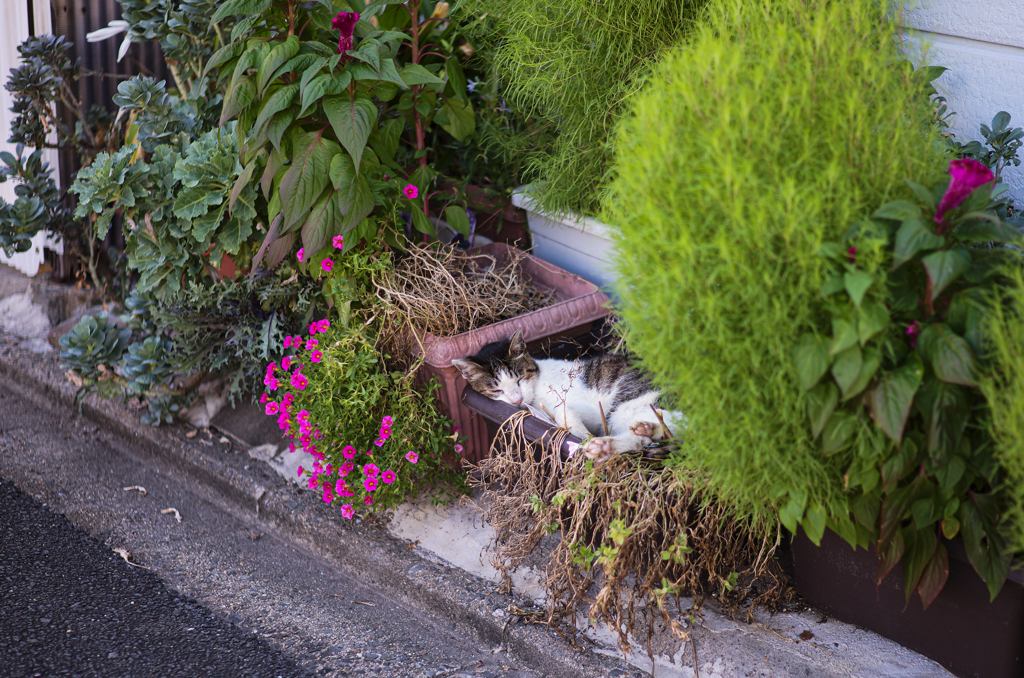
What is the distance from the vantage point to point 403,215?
2525 millimetres

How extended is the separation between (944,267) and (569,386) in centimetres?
113

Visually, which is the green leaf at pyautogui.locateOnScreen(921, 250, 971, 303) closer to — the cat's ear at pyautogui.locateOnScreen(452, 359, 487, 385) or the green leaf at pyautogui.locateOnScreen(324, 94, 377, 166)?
the cat's ear at pyautogui.locateOnScreen(452, 359, 487, 385)

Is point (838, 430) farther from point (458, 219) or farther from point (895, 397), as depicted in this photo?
point (458, 219)

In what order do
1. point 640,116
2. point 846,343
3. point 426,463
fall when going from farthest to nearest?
point 426,463, point 640,116, point 846,343

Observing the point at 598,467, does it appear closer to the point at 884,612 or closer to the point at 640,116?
the point at 884,612

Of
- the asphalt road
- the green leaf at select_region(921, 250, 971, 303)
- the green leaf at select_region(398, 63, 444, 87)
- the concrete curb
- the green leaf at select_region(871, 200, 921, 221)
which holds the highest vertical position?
the green leaf at select_region(398, 63, 444, 87)

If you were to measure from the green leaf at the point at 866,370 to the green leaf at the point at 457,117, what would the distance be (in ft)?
5.31

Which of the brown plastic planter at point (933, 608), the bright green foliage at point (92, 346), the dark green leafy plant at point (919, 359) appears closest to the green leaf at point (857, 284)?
the dark green leafy plant at point (919, 359)

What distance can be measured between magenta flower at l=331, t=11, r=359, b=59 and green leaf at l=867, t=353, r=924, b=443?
1.57 metres

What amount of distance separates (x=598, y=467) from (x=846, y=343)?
2.32 feet

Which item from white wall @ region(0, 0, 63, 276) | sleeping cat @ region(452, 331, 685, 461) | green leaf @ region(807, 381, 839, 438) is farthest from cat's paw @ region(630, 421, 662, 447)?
white wall @ region(0, 0, 63, 276)

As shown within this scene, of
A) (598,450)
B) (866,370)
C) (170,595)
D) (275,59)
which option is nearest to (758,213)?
(866,370)

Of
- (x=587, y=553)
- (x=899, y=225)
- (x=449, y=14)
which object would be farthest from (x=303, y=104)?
(x=899, y=225)

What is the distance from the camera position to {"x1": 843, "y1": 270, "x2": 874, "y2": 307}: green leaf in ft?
3.52
